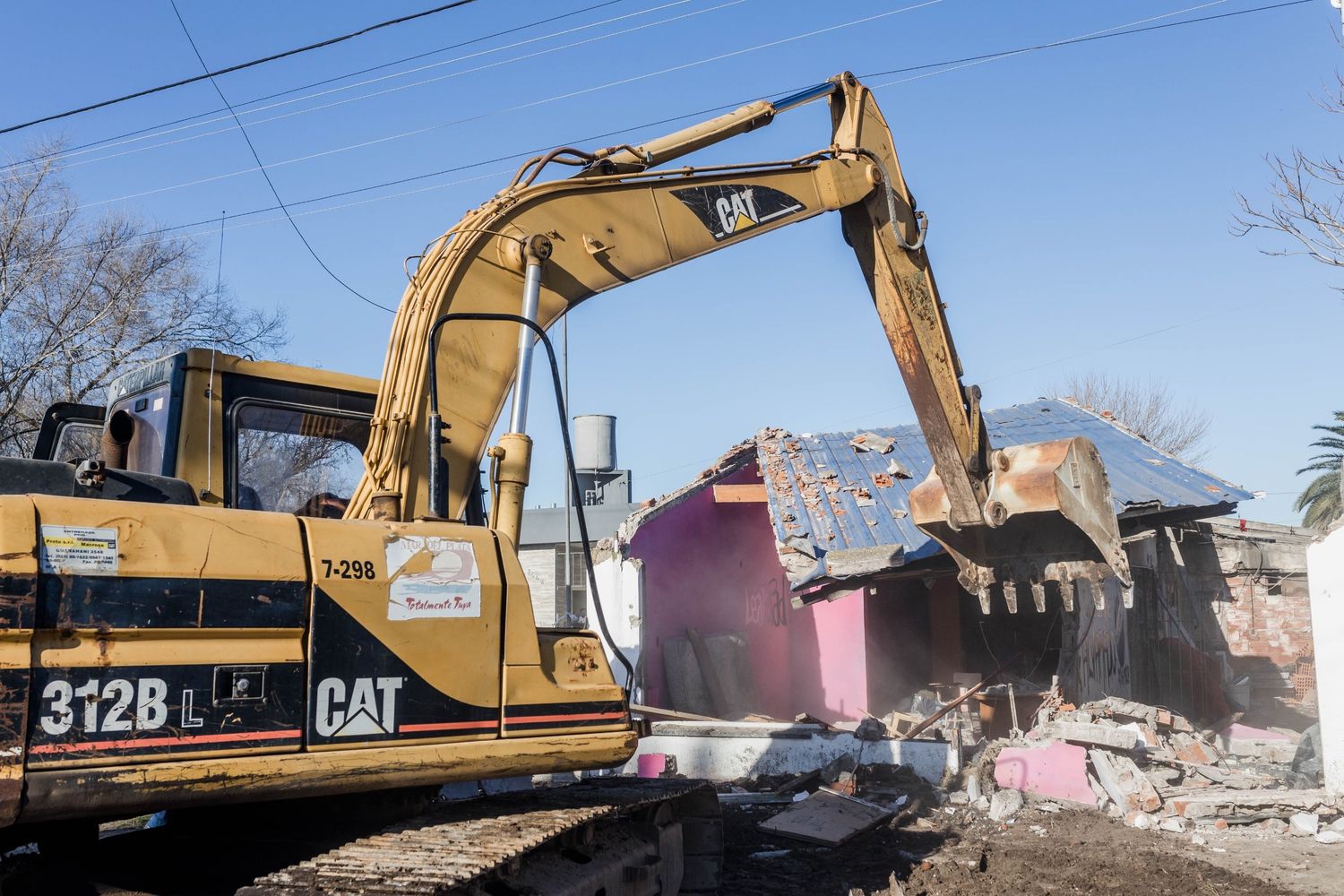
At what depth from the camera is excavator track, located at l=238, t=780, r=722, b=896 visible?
387 centimetres

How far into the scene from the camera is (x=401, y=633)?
429 centimetres

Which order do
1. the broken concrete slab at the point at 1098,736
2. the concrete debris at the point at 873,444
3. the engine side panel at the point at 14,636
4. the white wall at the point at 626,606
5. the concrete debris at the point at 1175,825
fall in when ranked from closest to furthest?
the engine side panel at the point at 14,636
the concrete debris at the point at 1175,825
the broken concrete slab at the point at 1098,736
the white wall at the point at 626,606
the concrete debris at the point at 873,444

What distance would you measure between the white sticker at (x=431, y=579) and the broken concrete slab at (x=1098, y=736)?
853cm

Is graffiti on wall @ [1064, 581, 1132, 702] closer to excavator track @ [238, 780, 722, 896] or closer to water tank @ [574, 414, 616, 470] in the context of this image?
excavator track @ [238, 780, 722, 896]

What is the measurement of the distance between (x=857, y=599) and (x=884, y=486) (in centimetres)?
160

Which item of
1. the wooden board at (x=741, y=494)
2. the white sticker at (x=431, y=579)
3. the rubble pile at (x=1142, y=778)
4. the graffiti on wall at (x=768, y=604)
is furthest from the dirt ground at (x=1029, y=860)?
the graffiti on wall at (x=768, y=604)

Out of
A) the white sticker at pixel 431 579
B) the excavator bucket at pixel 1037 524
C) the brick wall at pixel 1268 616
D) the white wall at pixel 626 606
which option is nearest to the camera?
the white sticker at pixel 431 579

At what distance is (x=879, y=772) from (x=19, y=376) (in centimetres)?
1601

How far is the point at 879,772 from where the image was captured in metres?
11.5

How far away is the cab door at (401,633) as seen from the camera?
411 centimetres

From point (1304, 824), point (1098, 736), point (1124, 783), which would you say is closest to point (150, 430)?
point (1124, 783)

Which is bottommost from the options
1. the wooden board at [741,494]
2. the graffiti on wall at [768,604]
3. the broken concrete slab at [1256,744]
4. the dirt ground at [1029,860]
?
the broken concrete slab at [1256,744]

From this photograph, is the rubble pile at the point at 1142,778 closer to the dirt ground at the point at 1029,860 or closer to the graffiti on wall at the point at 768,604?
the dirt ground at the point at 1029,860

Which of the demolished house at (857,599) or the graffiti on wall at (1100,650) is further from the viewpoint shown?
the graffiti on wall at (1100,650)
